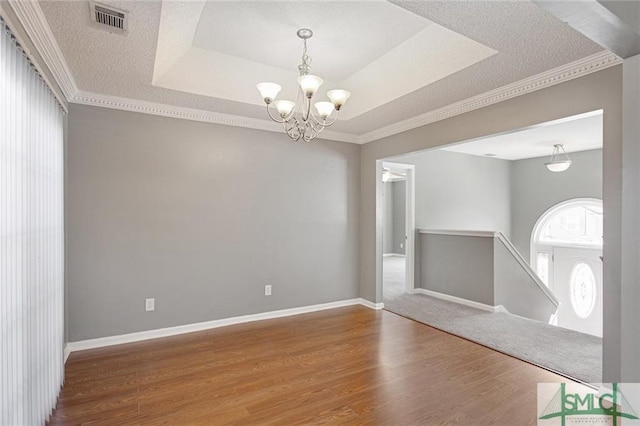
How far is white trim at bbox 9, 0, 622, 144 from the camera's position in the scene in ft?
6.64

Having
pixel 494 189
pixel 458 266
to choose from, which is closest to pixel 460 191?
pixel 494 189

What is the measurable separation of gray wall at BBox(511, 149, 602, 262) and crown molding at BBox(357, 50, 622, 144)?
4.76 meters

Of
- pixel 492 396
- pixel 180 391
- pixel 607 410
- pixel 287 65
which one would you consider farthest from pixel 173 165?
pixel 607 410

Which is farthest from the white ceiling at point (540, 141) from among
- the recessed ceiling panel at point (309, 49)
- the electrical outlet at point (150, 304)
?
the electrical outlet at point (150, 304)

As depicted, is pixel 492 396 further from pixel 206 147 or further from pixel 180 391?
pixel 206 147

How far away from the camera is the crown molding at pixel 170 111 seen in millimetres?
3300

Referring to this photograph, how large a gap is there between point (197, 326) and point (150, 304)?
59cm

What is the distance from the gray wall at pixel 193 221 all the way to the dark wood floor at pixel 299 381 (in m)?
0.48

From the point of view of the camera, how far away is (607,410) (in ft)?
7.63

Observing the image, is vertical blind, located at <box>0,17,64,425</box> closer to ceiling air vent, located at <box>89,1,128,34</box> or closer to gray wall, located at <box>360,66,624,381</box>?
ceiling air vent, located at <box>89,1,128,34</box>

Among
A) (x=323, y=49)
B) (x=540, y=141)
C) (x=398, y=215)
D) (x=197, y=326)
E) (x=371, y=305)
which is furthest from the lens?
(x=398, y=215)

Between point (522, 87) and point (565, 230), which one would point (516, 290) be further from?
point (522, 87)

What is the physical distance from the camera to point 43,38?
215 cm

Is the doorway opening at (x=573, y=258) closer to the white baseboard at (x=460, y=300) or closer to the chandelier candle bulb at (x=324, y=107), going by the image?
the white baseboard at (x=460, y=300)
